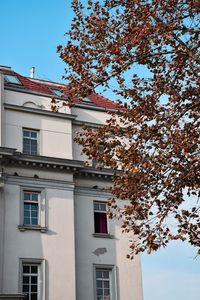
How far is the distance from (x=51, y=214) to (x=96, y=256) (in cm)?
299

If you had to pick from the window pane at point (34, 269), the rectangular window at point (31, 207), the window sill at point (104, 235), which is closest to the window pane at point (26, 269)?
the window pane at point (34, 269)

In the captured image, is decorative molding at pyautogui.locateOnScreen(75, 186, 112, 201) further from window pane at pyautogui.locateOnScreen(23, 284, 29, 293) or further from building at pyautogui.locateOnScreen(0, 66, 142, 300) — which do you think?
window pane at pyautogui.locateOnScreen(23, 284, 29, 293)

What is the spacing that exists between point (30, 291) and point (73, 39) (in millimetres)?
13169

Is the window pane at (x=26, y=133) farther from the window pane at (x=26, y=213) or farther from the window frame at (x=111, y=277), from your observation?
the window frame at (x=111, y=277)

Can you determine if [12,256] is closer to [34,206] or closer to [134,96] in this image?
[34,206]

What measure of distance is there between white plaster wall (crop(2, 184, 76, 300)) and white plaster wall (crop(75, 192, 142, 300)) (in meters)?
0.79

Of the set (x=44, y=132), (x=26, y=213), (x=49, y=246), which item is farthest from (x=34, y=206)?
(x=44, y=132)

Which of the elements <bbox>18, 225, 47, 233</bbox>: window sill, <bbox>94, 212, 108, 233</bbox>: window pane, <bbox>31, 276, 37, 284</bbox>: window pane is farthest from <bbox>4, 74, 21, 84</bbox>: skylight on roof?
<bbox>31, 276, 37, 284</bbox>: window pane

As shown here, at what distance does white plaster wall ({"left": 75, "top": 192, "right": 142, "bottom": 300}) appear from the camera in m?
26.3

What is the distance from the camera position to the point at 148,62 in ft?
47.5

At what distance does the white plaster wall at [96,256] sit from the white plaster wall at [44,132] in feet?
7.92

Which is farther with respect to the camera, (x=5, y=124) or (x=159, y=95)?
(x=5, y=124)

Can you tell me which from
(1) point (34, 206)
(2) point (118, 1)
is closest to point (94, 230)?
(1) point (34, 206)

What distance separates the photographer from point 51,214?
26.1 meters
